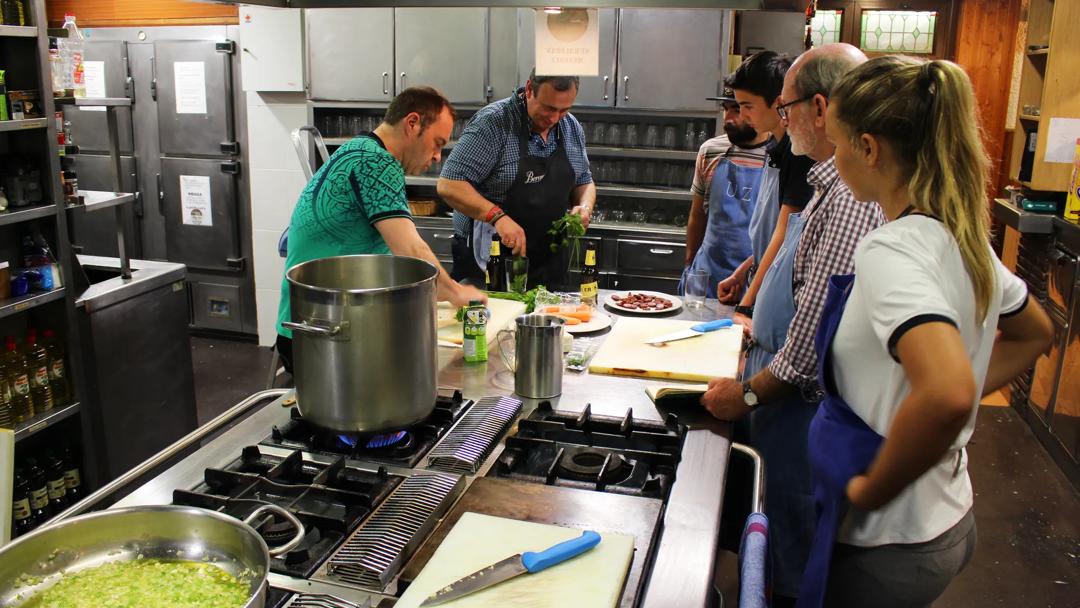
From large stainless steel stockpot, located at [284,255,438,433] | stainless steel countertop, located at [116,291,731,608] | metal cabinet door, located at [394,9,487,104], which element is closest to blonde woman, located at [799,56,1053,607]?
stainless steel countertop, located at [116,291,731,608]

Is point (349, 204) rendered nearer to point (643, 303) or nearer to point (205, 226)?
point (643, 303)

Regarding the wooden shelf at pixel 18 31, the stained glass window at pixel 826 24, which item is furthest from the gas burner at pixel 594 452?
the stained glass window at pixel 826 24

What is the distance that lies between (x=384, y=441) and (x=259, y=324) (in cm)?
464

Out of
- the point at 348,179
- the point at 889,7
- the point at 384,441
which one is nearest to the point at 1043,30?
the point at 889,7

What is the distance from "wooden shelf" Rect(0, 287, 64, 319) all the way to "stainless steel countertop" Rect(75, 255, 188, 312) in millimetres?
104

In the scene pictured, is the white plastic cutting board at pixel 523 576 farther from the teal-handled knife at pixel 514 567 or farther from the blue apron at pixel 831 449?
the blue apron at pixel 831 449

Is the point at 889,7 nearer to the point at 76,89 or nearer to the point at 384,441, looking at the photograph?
the point at 76,89

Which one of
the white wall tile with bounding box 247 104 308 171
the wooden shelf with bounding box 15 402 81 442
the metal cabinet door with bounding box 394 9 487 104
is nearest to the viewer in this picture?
the wooden shelf with bounding box 15 402 81 442

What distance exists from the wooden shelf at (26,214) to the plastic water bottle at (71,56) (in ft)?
1.79

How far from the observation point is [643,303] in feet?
9.75

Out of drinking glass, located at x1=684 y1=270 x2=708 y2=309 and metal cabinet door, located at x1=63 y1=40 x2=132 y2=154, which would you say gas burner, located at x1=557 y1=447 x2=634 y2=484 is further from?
metal cabinet door, located at x1=63 y1=40 x2=132 y2=154

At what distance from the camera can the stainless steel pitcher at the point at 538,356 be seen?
202cm

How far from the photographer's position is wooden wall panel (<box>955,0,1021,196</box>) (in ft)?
22.4

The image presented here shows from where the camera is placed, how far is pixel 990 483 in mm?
4047
